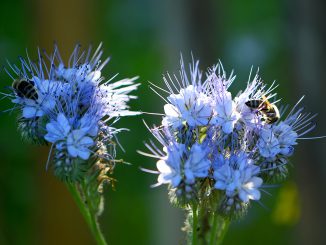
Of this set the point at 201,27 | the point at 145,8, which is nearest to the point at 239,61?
the point at 145,8

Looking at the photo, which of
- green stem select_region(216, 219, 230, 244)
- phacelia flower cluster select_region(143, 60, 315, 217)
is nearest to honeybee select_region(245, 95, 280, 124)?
phacelia flower cluster select_region(143, 60, 315, 217)

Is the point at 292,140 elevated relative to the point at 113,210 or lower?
elevated

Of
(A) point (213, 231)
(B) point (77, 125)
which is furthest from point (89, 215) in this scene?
(A) point (213, 231)

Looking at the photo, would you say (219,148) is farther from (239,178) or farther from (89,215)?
(89,215)

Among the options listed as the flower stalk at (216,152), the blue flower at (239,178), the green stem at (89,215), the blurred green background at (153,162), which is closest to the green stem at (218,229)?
the flower stalk at (216,152)

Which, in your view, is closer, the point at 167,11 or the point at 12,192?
the point at 167,11

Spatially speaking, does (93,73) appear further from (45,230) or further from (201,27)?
(45,230)
